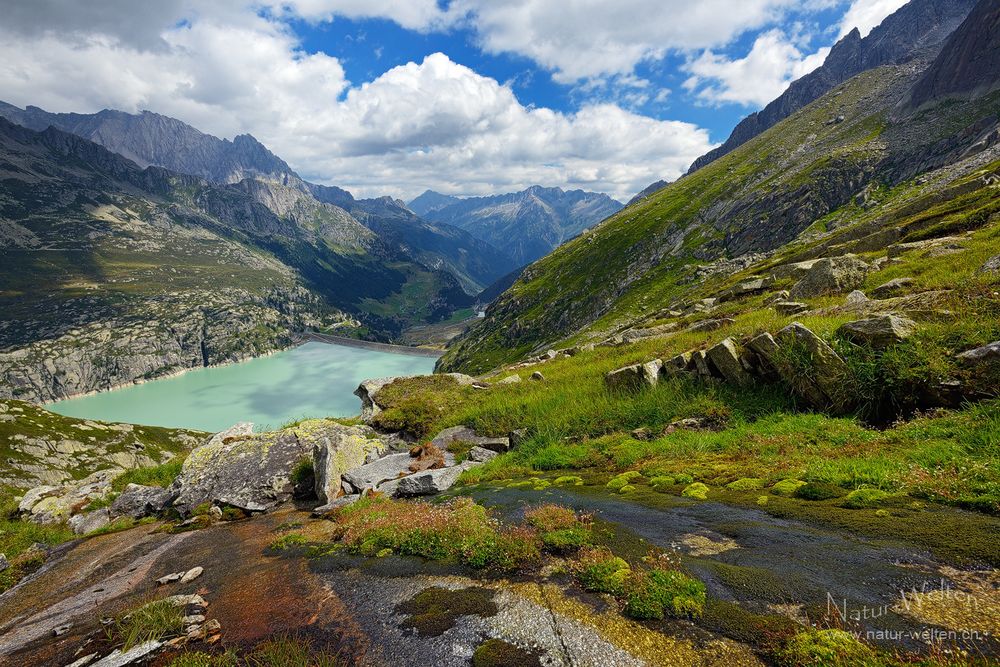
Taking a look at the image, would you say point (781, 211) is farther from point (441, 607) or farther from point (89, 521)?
point (89, 521)

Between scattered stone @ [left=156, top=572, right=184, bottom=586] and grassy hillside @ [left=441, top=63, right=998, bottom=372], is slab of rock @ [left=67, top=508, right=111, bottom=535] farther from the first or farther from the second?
grassy hillside @ [left=441, top=63, right=998, bottom=372]

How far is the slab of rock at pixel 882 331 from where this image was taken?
13.2 m

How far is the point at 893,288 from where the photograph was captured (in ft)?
68.7

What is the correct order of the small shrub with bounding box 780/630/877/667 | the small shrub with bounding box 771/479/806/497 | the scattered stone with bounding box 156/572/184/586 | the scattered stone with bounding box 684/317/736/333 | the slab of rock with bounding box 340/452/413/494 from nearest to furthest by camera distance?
the small shrub with bounding box 780/630/877/667 → the small shrub with bounding box 771/479/806/497 → the scattered stone with bounding box 156/572/184/586 → the slab of rock with bounding box 340/452/413/494 → the scattered stone with bounding box 684/317/736/333

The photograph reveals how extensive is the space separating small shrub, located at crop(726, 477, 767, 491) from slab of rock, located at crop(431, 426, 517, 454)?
10737 mm

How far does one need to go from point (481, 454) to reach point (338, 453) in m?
7.42

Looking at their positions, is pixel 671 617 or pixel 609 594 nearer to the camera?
pixel 671 617

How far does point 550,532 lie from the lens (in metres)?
10.3

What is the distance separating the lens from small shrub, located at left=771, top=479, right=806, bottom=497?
1040cm

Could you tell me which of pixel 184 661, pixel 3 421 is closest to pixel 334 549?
pixel 184 661

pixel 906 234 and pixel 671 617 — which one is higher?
pixel 906 234

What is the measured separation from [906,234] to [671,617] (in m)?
55.6

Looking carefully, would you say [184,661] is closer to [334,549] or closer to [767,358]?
[334,549]

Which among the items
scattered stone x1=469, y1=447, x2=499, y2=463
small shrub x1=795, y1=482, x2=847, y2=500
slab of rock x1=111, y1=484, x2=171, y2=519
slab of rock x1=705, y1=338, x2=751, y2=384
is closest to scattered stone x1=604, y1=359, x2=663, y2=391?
slab of rock x1=705, y1=338, x2=751, y2=384
